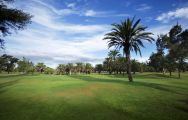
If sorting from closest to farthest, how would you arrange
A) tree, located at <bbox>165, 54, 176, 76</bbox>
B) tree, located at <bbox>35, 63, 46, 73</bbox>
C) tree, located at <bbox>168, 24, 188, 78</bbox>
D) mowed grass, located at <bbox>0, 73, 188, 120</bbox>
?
mowed grass, located at <bbox>0, 73, 188, 120</bbox>, tree, located at <bbox>168, 24, 188, 78</bbox>, tree, located at <bbox>165, 54, 176, 76</bbox>, tree, located at <bbox>35, 63, 46, 73</bbox>

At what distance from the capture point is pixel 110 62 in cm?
12812

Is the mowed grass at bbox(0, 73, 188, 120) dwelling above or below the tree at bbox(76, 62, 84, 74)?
below

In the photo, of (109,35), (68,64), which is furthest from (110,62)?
(109,35)

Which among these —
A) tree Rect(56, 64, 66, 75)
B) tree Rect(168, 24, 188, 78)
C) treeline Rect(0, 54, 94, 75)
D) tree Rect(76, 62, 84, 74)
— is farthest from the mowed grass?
tree Rect(76, 62, 84, 74)

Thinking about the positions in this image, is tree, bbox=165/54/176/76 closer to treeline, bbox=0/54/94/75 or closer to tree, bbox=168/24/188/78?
tree, bbox=168/24/188/78

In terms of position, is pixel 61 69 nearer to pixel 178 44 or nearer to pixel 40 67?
pixel 40 67

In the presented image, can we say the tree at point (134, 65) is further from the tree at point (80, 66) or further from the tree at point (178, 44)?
the tree at point (178, 44)

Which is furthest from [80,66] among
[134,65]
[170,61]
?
[170,61]

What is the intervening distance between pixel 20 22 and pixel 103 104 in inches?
605

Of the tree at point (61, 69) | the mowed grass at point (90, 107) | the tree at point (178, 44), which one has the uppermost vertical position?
the tree at point (178, 44)

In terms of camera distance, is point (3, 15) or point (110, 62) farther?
point (110, 62)

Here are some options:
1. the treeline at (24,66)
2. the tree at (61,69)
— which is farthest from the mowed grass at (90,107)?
the treeline at (24,66)

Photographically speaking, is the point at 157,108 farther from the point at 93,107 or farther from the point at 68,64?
the point at 68,64


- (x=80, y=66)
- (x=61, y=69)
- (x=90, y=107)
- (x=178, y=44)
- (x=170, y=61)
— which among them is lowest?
(x=90, y=107)
